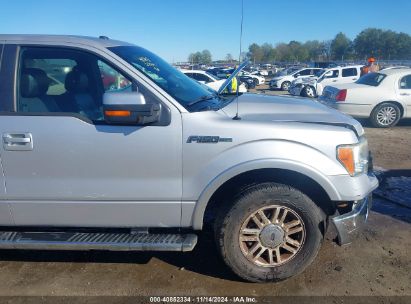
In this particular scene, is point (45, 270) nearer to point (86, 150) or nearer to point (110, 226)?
point (110, 226)

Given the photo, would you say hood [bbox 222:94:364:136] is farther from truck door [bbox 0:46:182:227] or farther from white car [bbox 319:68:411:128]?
white car [bbox 319:68:411:128]

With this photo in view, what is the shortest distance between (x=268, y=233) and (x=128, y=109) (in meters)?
1.50

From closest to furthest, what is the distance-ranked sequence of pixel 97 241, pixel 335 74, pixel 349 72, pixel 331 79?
pixel 97 241 < pixel 331 79 < pixel 335 74 < pixel 349 72

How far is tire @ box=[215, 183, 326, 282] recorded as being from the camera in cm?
316

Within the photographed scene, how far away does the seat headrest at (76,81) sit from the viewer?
334 cm

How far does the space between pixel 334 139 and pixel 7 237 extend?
2718mm

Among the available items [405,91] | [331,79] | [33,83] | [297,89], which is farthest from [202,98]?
[331,79]

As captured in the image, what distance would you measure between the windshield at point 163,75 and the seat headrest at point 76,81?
0.36 m

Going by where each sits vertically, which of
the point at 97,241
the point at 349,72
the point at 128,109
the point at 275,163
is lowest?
the point at 97,241

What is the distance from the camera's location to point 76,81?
337 centimetres

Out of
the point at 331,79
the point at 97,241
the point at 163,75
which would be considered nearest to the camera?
the point at 97,241

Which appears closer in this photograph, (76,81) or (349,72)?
(76,81)

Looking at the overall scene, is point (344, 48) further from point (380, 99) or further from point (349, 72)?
point (380, 99)

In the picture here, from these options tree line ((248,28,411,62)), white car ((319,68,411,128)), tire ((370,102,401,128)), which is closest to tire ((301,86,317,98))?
white car ((319,68,411,128))
